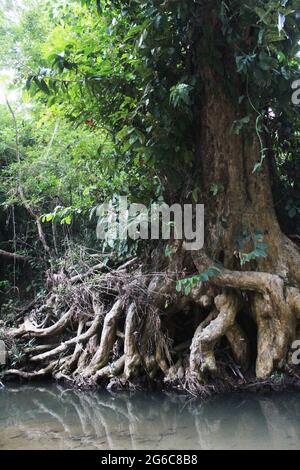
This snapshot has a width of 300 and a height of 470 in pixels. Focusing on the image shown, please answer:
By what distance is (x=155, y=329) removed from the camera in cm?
468

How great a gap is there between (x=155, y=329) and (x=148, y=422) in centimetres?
120

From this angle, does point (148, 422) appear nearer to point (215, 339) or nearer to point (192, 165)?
point (215, 339)

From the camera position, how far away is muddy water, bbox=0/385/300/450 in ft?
10.3

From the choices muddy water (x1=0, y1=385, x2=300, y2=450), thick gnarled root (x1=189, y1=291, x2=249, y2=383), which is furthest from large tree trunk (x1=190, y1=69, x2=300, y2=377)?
muddy water (x1=0, y1=385, x2=300, y2=450)

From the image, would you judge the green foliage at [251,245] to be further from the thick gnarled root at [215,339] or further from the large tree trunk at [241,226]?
the thick gnarled root at [215,339]

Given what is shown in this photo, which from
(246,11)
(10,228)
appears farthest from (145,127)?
(10,228)

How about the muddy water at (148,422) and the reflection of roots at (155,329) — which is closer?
the muddy water at (148,422)

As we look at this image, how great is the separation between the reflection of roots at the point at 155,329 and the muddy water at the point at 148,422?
0.32 m

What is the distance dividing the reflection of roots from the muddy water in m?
0.32

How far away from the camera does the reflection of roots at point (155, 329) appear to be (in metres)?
4.20

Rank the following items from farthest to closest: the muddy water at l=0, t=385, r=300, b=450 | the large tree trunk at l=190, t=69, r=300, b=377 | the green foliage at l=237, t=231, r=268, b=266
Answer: the large tree trunk at l=190, t=69, r=300, b=377, the green foliage at l=237, t=231, r=268, b=266, the muddy water at l=0, t=385, r=300, b=450

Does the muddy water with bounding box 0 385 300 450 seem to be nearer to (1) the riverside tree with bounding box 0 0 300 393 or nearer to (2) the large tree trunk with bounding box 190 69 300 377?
(1) the riverside tree with bounding box 0 0 300 393

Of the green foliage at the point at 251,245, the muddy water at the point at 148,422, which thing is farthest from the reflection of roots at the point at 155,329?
the muddy water at the point at 148,422

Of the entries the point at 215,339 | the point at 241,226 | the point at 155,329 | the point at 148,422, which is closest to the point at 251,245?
the point at 241,226
